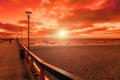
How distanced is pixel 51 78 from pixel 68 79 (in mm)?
9320

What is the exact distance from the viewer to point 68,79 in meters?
3.82

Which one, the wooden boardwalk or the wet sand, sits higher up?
the wooden boardwalk

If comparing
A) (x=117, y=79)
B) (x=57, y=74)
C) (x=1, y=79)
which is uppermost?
(x=57, y=74)

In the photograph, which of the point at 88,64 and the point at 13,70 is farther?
the point at 88,64

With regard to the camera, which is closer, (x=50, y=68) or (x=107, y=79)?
(x=50, y=68)

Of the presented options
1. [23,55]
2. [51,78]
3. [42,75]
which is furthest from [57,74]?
[23,55]

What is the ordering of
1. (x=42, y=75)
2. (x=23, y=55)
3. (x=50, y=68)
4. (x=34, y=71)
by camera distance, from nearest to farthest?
1. (x=50, y=68)
2. (x=42, y=75)
3. (x=34, y=71)
4. (x=23, y=55)

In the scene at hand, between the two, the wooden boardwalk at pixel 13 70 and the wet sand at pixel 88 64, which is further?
the wet sand at pixel 88 64

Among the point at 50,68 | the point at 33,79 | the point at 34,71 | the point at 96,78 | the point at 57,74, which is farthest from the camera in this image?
the point at 96,78

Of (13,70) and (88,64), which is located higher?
(13,70)

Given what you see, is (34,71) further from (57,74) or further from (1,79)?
(57,74)

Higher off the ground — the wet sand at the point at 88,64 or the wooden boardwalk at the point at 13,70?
the wooden boardwalk at the point at 13,70

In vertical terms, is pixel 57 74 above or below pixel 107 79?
above

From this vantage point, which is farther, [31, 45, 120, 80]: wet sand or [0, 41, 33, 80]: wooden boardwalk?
[31, 45, 120, 80]: wet sand
